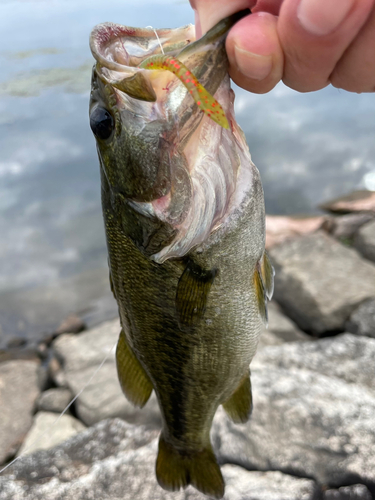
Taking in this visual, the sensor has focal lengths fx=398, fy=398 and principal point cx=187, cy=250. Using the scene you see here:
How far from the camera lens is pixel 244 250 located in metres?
1.45

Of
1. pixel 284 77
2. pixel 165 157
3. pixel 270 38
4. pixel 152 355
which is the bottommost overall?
pixel 152 355

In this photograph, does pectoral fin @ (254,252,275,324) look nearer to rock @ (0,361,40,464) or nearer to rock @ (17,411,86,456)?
rock @ (17,411,86,456)

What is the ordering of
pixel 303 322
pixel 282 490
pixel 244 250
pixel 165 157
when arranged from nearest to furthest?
pixel 165 157 < pixel 244 250 < pixel 282 490 < pixel 303 322

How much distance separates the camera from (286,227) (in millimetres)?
7500

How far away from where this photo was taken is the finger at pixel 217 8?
1.14 meters

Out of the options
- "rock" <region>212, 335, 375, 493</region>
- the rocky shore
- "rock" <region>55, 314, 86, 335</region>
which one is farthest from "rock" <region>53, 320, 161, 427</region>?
"rock" <region>212, 335, 375, 493</region>

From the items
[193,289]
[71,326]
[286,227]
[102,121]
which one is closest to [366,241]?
[286,227]

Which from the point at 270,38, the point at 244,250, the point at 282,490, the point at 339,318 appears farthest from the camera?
the point at 339,318

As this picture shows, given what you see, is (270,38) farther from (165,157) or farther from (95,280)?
(95,280)

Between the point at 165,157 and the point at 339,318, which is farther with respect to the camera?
the point at 339,318

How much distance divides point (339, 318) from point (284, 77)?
145 inches

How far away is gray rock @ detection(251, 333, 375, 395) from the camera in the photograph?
3.15m

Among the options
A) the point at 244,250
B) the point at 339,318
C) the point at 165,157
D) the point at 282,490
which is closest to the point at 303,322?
the point at 339,318

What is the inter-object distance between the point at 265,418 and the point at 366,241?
3.74 metres
